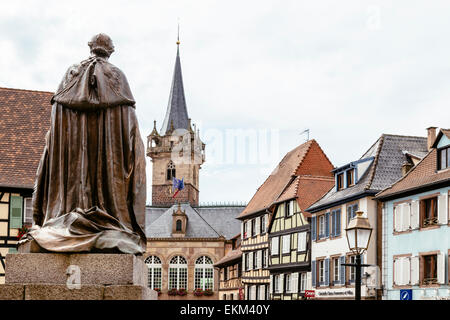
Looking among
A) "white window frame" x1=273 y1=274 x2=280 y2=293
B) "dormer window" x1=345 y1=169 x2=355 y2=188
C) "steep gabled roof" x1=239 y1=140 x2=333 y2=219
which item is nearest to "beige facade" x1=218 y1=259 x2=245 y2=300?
"steep gabled roof" x1=239 y1=140 x2=333 y2=219

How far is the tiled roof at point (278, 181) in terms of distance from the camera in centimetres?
5206

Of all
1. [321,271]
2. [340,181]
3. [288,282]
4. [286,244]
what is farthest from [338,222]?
[288,282]

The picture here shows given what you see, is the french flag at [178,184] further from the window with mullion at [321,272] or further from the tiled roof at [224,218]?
the window with mullion at [321,272]

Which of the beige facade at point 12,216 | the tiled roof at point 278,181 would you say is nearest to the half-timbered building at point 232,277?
the tiled roof at point 278,181

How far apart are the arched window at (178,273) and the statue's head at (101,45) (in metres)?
77.5

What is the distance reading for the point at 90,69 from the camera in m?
6.89

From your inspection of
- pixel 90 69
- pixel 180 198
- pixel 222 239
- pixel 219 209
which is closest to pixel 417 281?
pixel 90 69

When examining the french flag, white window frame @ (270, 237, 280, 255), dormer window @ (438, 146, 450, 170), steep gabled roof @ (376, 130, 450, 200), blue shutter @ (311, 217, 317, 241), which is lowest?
white window frame @ (270, 237, 280, 255)

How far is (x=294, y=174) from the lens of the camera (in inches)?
2018

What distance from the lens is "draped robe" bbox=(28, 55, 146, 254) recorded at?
22.1ft

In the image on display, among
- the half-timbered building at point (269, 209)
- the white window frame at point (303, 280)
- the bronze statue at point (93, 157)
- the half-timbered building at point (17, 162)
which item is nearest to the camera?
the bronze statue at point (93, 157)

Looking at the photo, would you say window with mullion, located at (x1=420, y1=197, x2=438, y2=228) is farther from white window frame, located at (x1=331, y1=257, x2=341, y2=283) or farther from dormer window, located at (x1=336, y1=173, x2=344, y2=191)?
dormer window, located at (x1=336, y1=173, x2=344, y2=191)

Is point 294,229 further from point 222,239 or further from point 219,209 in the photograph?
point 219,209

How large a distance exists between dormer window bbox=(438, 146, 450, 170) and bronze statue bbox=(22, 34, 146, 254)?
27.4 metres
